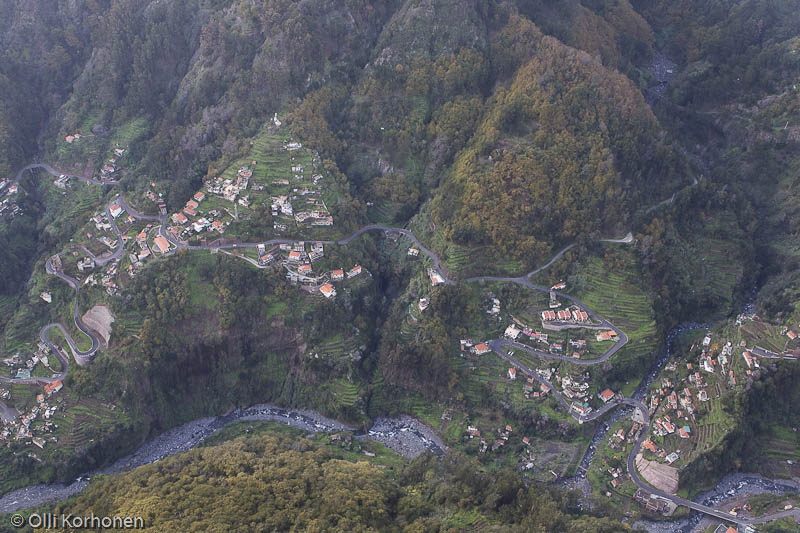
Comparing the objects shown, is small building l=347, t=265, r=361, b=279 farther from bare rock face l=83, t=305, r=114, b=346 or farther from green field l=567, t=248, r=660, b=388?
bare rock face l=83, t=305, r=114, b=346

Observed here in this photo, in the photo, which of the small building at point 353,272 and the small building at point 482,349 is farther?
the small building at point 353,272

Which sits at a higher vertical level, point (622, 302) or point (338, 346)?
point (622, 302)

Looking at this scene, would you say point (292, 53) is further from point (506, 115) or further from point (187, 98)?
point (506, 115)

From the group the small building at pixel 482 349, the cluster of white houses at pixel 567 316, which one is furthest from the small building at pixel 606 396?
the small building at pixel 482 349

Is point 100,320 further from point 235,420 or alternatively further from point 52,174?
point 52,174

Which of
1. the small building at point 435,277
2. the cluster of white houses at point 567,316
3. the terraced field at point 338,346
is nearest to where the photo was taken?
A: the cluster of white houses at point 567,316

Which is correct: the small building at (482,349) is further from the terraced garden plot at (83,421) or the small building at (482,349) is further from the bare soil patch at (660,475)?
the terraced garden plot at (83,421)

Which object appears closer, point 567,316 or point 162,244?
point 567,316

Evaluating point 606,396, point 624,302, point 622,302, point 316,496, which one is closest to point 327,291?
point 316,496

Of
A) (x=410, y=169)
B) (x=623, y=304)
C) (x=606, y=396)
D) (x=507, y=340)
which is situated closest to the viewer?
(x=606, y=396)
